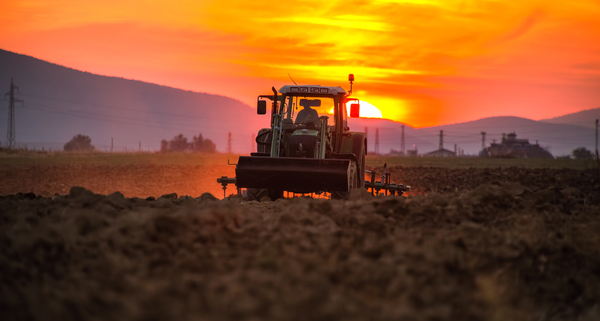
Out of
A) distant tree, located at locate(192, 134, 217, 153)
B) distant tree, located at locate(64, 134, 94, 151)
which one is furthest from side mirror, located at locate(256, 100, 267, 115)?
distant tree, located at locate(64, 134, 94, 151)

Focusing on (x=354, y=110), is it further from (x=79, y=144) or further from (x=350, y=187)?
(x=79, y=144)

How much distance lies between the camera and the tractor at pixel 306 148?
430 inches

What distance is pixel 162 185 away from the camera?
71.2ft

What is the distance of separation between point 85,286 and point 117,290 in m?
0.27

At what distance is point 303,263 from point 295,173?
602 centimetres

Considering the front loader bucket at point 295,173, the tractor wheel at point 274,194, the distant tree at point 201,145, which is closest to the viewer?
the front loader bucket at point 295,173

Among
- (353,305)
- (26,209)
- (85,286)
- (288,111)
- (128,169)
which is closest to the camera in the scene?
(353,305)

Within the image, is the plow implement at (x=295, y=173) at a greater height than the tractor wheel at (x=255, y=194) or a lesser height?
greater

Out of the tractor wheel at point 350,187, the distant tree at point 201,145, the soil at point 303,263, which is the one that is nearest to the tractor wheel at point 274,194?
the tractor wheel at point 350,187

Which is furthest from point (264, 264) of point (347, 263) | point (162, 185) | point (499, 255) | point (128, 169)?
point (128, 169)

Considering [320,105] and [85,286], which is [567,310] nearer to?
[85,286]

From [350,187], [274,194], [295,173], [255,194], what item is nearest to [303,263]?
[295,173]

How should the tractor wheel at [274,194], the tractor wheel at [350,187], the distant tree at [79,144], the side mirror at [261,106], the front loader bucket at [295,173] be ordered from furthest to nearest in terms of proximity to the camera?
the distant tree at [79,144], the tractor wheel at [274,194], the side mirror at [261,106], the tractor wheel at [350,187], the front loader bucket at [295,173]

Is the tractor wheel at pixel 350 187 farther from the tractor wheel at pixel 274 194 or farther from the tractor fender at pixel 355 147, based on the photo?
the tractor wheel at pixel 274 194
